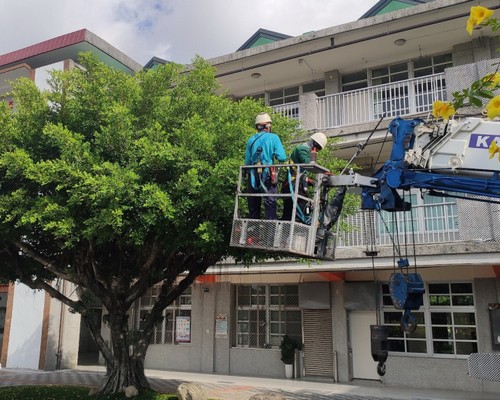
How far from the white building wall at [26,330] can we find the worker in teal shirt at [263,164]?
578 inches

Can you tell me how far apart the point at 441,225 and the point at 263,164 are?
8546 millimetres

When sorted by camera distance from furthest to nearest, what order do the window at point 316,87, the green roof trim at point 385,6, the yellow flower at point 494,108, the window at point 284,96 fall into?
the window at point 284,96
the window at point 316,87
the green roof trim at point 385,6
the yellow flower at point 494,108

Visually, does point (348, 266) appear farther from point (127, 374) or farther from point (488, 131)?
point (488, 131)

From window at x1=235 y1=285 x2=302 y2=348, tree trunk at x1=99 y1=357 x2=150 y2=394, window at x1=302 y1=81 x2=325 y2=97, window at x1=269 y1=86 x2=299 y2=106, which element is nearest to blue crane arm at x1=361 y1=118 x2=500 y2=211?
tree trunk at x1=99 y1=357 x2=150 y2=394

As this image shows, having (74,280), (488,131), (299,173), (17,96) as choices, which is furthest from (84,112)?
(488,131)

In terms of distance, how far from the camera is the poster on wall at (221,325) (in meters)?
18.1

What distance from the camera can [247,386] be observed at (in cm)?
1509

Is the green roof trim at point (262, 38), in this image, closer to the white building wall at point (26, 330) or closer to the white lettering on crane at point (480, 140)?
the white building wall at point (26, 330)

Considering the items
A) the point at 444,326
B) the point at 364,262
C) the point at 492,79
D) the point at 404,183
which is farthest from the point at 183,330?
the point at 492,79

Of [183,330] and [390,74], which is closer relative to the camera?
[390,74]

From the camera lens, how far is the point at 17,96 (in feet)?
35.9

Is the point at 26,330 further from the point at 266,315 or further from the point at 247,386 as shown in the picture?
the point at 247,386

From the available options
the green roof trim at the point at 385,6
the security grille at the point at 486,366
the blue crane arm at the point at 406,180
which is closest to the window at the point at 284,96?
the green roof trim at the point at 385,6

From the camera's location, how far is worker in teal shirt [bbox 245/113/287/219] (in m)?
7.02
